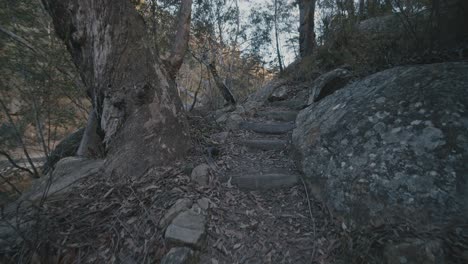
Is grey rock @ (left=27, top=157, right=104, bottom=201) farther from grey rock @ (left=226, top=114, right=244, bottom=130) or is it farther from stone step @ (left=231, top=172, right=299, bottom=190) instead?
grey rock @ (left=226, top=114, right=244, bottom=130)

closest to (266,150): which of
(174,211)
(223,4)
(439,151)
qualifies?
(174,211)

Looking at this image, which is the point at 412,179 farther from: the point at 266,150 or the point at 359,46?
the point at 359,46

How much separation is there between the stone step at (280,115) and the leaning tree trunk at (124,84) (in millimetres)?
2044

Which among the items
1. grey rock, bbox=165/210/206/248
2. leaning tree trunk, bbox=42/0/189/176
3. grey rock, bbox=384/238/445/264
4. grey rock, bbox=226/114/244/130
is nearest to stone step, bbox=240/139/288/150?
grey rock, bbox=226/114/244/130

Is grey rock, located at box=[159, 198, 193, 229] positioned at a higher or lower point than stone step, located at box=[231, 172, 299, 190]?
higher

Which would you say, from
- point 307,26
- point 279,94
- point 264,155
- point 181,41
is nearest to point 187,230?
point 264,155

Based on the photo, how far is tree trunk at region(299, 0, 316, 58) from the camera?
23.3ft

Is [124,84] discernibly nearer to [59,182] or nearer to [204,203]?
[59,182]

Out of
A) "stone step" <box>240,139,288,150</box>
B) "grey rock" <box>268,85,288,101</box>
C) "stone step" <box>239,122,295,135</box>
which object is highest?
"grey rock" <box>268,85,288,101</box>

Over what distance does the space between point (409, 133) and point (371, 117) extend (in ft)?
1.13

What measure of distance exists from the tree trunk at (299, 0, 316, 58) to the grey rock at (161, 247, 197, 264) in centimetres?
713

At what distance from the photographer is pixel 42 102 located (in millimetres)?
4090

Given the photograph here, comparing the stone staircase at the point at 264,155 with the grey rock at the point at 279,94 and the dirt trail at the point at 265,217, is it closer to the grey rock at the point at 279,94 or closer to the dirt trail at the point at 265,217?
the dirt trail at the point at 265,217

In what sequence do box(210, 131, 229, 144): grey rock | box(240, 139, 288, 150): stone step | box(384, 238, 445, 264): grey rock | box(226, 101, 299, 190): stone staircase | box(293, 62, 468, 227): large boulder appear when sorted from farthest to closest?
box(210, 131, 229, 144): grey rock, box(240, 139, 288, 150): stone step, box(226, 101, 299, 190): stone staircase, box(293, 62, 468, 227): large boulder, box(384, 238, 445, 264): grey rock
